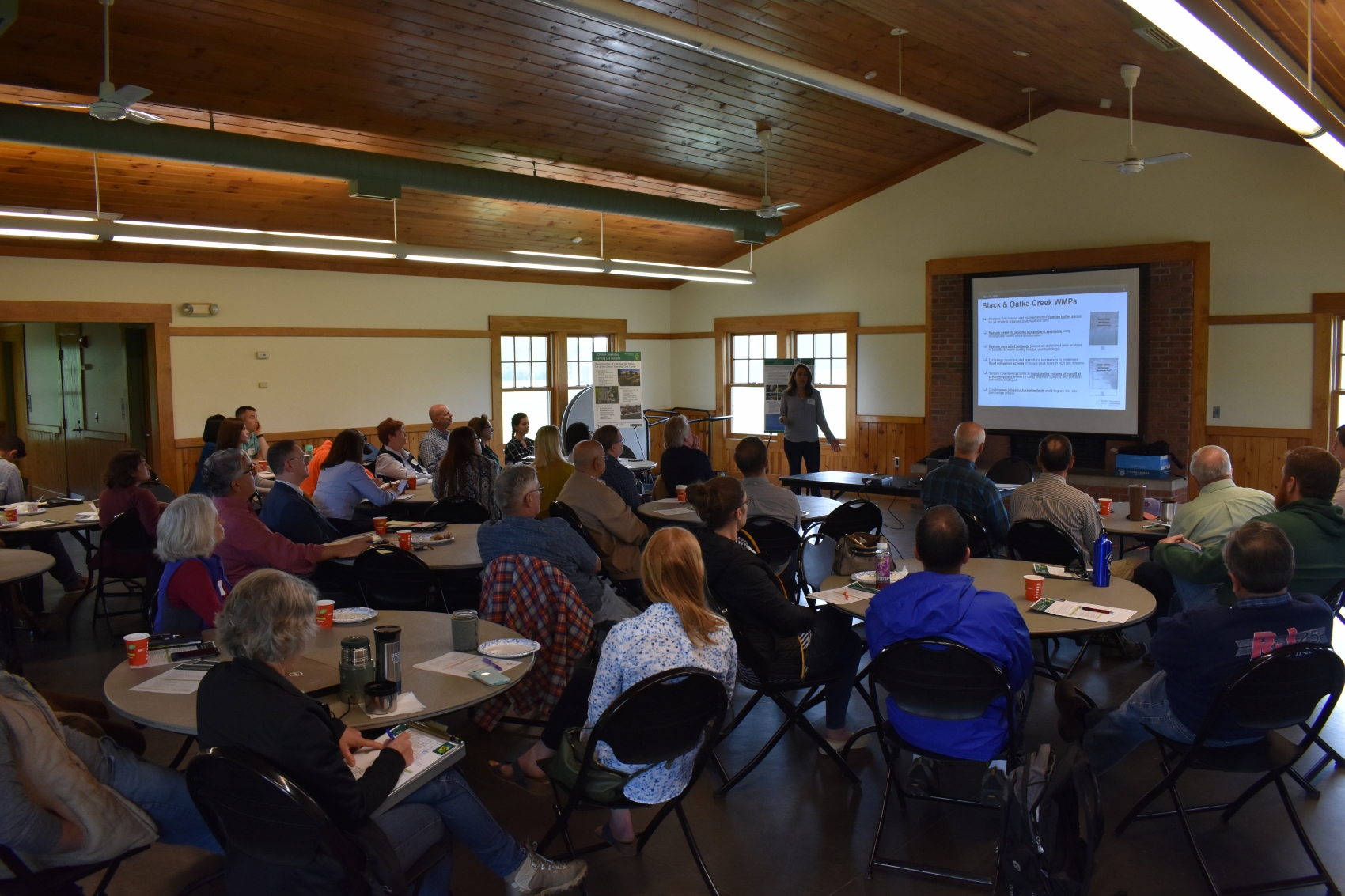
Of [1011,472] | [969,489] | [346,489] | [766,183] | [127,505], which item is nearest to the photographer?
[969,489]

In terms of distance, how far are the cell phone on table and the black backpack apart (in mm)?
1466

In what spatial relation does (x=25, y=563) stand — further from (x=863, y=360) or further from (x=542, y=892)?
(x=863, y=360)

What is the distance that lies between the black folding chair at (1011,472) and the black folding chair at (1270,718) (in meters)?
4.75

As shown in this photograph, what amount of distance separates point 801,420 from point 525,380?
163 inches

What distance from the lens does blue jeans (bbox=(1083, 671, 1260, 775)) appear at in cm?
298

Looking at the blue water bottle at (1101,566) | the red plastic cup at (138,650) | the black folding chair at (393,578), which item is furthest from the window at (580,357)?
the red plastic cup at (138,650)

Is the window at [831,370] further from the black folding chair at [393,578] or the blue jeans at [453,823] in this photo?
the blue jeans at [453,823]

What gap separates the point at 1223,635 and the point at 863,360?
911cm

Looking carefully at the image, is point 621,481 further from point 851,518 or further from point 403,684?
point 403,684

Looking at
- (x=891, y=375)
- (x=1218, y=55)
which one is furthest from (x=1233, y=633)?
(x=891, y=375)

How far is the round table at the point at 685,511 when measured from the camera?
5.66m

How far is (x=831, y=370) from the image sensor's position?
40.0 ft

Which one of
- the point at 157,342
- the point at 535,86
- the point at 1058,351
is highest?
the point at 535,86

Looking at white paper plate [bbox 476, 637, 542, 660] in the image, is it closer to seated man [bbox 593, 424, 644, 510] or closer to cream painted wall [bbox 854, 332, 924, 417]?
seated man [bbox 593, 424, 644, 510]
